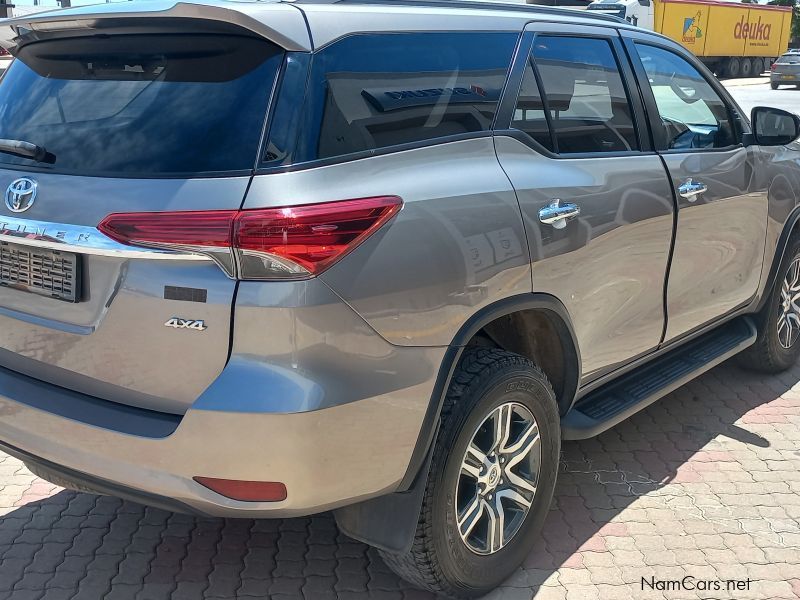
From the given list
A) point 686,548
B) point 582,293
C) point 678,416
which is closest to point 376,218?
point 582,293

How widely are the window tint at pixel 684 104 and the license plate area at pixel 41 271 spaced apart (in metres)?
2.55

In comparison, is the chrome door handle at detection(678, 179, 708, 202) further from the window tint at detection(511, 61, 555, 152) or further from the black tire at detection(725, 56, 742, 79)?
the black tire at detection(725, 56, 742, 79)

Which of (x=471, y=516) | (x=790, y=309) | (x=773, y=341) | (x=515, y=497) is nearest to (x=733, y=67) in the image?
(x=790, y=309)

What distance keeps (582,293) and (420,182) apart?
90cm

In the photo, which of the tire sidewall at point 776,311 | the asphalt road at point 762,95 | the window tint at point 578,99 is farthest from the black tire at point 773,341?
the asphalt road at point 762,95

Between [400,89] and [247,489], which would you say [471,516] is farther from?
[400,89]

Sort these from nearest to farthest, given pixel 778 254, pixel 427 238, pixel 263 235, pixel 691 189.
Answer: pixel 263 235 < pixel 427 238 < pixel 691 189 < pixel 778 254

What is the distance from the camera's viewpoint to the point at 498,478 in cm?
280

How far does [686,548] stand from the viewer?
10.4 ft

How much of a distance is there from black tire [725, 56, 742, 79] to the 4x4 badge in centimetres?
4266

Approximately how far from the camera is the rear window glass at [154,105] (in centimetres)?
220

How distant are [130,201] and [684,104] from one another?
295 centimetres

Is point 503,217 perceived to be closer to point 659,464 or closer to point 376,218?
point 376,218

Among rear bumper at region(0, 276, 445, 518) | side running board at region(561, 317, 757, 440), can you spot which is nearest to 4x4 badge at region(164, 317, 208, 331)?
rear bumper at region(0, 276, 445, 518)
